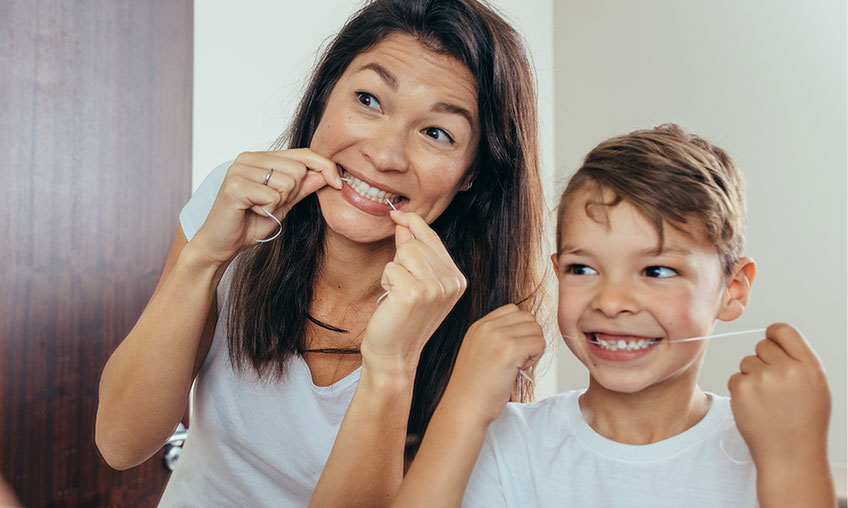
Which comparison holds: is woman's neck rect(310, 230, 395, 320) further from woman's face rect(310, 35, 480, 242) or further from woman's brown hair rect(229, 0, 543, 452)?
woman's face rect(310, 35, 480, 242)

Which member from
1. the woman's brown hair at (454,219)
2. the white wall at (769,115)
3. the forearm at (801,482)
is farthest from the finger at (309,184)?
the white wall at (769,115)

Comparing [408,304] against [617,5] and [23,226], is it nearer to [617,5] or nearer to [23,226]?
[23,226]

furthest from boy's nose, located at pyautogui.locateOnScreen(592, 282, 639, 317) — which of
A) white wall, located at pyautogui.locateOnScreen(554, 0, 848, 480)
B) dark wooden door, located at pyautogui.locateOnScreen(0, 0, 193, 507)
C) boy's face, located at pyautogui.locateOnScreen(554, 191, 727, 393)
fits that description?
white wall, located at pyautogui.locateOnScreen(554, 0, 848, 480)

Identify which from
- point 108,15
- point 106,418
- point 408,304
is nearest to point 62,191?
point 108,15

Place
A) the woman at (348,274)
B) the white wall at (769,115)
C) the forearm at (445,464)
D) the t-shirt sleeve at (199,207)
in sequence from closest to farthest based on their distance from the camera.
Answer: the forearm at (445,464)
the woman at (348,274)
the t-shirt sleeve at (199,207)
the white wall at (769,115)

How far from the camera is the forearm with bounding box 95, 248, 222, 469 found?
3.46 ft

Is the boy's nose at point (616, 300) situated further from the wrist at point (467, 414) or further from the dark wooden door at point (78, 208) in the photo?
the dark wooden door at point (78, 208)

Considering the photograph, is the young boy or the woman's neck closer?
the young boy

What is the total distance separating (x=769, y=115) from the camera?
2596mm

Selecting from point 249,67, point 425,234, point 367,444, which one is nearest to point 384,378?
point 367,444

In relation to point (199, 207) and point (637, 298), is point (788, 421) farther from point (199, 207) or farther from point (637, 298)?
point (199, 207)

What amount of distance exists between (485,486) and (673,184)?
1.52 feet

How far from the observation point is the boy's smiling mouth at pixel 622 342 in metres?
0.91

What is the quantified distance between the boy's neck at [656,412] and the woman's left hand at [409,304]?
0.89 feet
